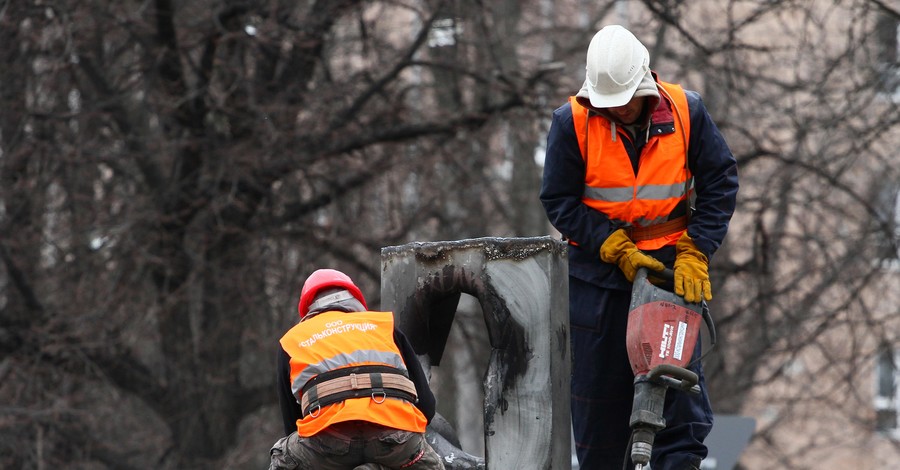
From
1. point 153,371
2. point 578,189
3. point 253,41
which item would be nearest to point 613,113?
point 578,189

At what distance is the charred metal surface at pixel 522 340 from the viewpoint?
520cm

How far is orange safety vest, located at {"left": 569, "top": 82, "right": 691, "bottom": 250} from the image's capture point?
5.39m

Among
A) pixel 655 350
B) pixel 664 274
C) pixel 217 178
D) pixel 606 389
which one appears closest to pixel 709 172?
pixel 664 274

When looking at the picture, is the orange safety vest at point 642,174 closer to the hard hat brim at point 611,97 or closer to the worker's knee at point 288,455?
the hard hat brim at point 611,97

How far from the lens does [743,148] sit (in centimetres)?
1443

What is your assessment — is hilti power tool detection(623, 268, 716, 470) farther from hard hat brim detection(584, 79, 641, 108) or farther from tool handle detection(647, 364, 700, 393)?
hard hat brim detection(584, 79, 641, 108)

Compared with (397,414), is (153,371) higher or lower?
lower

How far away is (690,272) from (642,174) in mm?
398

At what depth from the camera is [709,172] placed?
548 cm

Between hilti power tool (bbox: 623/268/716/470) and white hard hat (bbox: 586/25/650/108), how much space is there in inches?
23.7

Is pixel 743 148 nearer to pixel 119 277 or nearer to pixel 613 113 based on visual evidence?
pixel 119 277

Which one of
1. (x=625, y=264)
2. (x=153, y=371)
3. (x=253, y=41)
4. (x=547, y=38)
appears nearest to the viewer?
(x=625, y=264)

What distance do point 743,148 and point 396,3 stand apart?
3.78 meters

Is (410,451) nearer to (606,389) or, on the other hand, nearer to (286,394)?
(286,394)
